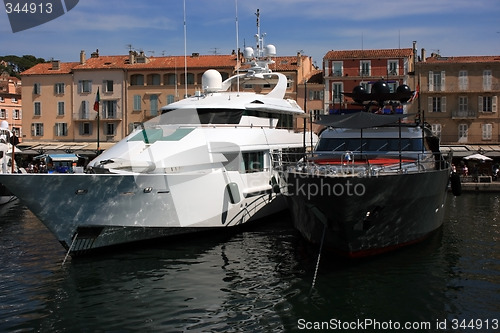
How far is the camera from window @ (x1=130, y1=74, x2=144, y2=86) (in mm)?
51562

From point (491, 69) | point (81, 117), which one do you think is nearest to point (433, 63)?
point (491, 69)

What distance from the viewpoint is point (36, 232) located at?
19.8 metres

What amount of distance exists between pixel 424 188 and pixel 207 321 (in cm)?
681

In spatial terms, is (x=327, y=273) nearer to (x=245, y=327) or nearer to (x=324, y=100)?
(x=245, y=327)

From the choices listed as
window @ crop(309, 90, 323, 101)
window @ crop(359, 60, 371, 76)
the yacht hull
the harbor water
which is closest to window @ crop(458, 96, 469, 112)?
window @ crop(359, 60, 371, 76)

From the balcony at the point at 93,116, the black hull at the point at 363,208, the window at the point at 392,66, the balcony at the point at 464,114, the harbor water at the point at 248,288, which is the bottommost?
the harbor water at the point at 248,288

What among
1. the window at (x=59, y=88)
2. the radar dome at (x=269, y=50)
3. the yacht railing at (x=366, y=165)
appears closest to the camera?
the yacht railing at (x=366, y=165)

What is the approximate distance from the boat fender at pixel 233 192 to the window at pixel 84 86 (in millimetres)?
37842

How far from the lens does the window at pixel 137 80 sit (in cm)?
5156

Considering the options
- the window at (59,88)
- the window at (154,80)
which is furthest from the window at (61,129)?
the window at (154,80)

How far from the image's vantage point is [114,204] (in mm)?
15312

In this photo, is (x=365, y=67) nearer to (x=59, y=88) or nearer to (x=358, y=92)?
(x=59, y=88)

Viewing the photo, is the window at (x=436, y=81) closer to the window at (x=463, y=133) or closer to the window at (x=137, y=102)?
the window at (x=463, y=133)

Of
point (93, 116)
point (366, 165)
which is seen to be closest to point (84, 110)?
point (93, 116)
